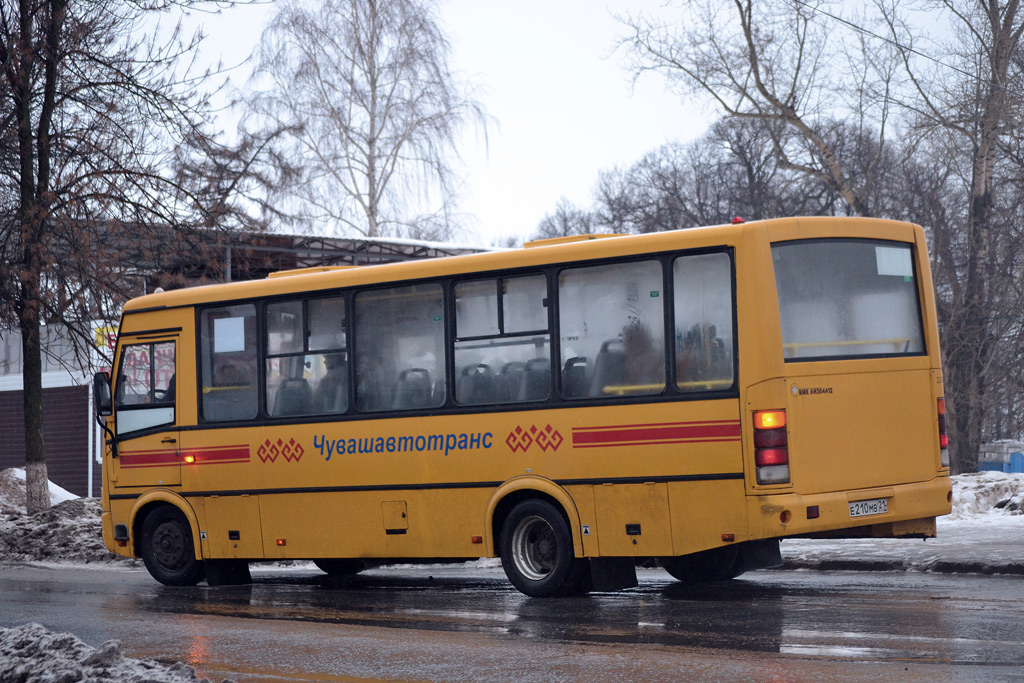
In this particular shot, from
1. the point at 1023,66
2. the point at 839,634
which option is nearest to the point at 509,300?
the point at 839,634

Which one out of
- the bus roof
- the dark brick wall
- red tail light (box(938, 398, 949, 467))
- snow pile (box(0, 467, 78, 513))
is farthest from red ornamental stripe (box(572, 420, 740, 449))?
the dark brick wall

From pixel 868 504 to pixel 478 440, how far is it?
3222mm

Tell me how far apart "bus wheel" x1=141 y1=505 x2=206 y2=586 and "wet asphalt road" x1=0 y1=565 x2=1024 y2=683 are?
30 cm

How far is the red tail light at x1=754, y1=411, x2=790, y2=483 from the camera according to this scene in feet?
31.1

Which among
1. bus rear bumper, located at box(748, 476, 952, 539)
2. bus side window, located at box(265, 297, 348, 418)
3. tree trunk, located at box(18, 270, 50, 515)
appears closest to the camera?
bus rear bumper, located at box(748, 476, 952, 539)

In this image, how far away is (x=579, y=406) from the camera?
34.3 ft

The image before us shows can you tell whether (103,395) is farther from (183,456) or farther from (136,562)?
(136,562)

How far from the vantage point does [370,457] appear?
11.7 m

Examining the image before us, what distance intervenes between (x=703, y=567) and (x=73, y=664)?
6.21 metres

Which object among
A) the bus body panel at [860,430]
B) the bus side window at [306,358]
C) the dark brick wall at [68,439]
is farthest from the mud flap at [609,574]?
the dark brick wall at [68,439]

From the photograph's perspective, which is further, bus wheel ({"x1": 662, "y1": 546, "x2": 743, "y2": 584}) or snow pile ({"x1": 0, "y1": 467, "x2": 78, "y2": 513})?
snow pile ({"x1": 0, "y1": 467, "x2": 78, "y2": 513})

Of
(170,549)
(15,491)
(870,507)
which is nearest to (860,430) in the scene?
(870,507)

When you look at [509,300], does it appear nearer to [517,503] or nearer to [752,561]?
[517,503]

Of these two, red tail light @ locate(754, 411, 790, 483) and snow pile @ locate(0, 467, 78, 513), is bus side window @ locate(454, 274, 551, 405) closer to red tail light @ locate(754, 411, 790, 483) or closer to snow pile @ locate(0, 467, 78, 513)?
red tail light @ locate(754, 411, 790, 483)
